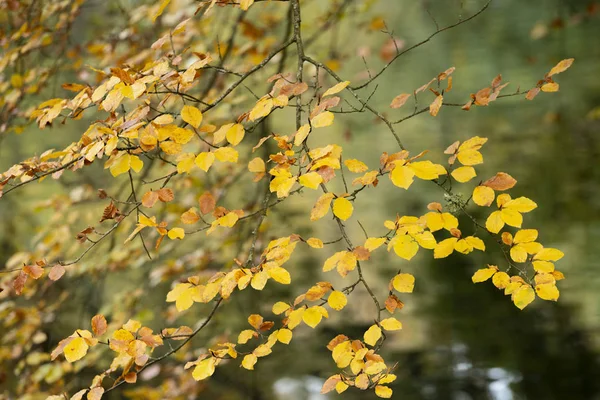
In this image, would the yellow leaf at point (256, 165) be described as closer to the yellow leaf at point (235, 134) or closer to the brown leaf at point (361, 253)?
the yellow leaf at point (235, 134)

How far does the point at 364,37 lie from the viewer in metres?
8.01

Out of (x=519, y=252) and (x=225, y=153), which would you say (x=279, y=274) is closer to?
(x=225, y=153)

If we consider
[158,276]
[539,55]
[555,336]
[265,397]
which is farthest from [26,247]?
[539,55]

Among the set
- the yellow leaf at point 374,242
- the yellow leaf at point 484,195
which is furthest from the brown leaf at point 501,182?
the yellow leaf at point 374,242

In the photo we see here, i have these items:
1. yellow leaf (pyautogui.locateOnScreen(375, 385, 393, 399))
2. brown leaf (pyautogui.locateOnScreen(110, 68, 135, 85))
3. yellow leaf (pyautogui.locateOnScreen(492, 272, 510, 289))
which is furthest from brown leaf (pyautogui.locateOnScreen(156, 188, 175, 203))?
yellow leaf (pyautogui.locateOnScreen(492, 272, 510, 289))

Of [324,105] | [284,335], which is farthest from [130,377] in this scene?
[324,105]

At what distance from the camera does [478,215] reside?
5367 millimetres

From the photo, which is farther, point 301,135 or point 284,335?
point 284,335

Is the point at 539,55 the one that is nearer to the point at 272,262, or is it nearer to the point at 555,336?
the point at 555,336

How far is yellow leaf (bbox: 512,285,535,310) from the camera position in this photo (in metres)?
1.24

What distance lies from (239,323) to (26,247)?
197 centimetres

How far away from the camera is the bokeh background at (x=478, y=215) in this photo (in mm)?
4512

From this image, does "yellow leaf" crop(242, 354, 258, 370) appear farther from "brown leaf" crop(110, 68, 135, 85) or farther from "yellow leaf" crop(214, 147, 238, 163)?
"brown leaf" crop(110, 68, 135, 85)

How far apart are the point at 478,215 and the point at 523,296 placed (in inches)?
168
